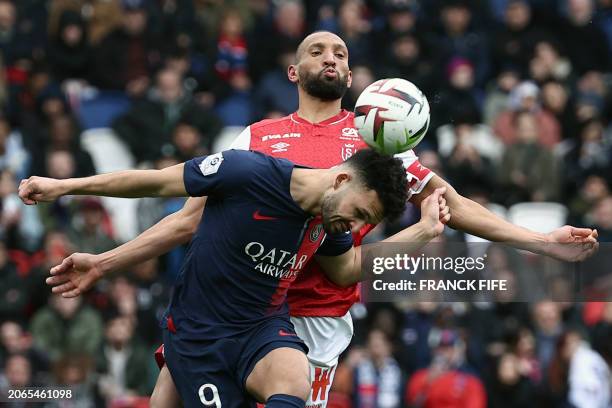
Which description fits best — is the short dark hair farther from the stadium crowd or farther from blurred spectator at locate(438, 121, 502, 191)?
blurred spectator at locate(438, 121, 502, 191)

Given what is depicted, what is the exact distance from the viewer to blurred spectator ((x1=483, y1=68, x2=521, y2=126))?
16.3m

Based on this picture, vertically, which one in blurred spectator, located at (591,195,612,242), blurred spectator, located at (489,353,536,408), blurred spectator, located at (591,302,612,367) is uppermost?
blurred spectator, located at (591,195,612,242)

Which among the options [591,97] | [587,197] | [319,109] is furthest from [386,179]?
[591,97]

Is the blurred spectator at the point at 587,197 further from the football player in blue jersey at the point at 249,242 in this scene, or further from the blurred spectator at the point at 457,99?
the football player in blue jersey at the point at 249,242

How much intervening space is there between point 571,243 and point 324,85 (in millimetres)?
1823

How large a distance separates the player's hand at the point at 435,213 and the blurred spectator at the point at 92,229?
6.64 metres

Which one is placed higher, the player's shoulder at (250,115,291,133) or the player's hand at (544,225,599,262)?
the player's shoulder at (250,115,291,133)

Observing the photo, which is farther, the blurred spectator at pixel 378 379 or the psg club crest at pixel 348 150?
the blurred spectator at pixel 378 379

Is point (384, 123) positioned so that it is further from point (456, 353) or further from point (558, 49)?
point (558, 49)

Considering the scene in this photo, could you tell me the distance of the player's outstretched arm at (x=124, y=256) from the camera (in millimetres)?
8133

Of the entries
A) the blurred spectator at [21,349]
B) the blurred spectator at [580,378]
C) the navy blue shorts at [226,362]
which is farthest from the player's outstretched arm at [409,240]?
the blurred spectator at [21,349]

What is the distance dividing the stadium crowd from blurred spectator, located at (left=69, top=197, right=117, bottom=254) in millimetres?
19

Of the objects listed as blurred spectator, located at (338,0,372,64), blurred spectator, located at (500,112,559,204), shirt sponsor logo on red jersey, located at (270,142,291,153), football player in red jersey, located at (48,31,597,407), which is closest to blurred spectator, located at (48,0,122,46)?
blurred spectator, located at (338,0,372,64)

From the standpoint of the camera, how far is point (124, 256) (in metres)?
8.19
